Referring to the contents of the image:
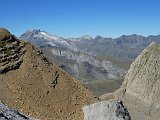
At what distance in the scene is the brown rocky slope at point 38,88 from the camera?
48125mm

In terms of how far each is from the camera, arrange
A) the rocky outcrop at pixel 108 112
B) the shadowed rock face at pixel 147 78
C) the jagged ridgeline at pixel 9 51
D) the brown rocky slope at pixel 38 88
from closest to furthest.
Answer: the rocky outcrop at pixel 108 112, the brown rocky slope at pixel 38 88, the jagged ridgeline at pixel 9 51, the shadowed rock face at pixel 147 78

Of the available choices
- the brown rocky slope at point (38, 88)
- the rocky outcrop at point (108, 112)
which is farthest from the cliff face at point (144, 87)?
the rocky outcrop at point (108, 112)

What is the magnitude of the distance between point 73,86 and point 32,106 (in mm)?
7151

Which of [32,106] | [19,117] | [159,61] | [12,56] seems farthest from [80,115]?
[159,61]

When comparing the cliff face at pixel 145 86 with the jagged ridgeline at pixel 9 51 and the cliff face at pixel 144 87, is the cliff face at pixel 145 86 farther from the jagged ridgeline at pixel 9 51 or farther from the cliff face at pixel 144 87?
the jagged ridgeline at pixel 9 51

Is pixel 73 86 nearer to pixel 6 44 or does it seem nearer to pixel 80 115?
pixel 80 115

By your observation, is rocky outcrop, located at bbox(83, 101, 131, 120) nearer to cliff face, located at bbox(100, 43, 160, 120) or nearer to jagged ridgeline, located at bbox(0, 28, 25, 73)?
jagged ridgeline, located at bbox(0, 28, 25, 73)

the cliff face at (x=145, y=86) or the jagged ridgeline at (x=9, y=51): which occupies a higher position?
the jagged ridgeline at (x=9, y=51)

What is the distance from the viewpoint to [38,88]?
50.6 meters

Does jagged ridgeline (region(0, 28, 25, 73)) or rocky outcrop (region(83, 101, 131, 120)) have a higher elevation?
jagged ridgeline (region(0, 28, 25, 73))

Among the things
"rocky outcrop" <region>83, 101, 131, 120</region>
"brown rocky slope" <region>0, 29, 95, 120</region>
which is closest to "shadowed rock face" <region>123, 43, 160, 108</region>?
"brown rocky slope" <region>0, 29, 95, 120</region>

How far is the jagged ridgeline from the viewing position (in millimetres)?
52306

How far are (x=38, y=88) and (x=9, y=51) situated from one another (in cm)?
685

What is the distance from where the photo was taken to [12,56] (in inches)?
2110
